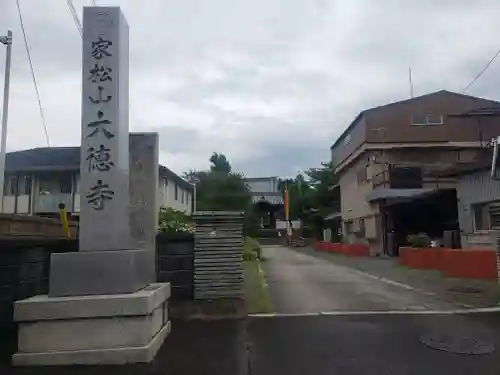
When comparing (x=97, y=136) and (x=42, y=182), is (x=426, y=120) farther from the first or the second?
(x=97, y=136)

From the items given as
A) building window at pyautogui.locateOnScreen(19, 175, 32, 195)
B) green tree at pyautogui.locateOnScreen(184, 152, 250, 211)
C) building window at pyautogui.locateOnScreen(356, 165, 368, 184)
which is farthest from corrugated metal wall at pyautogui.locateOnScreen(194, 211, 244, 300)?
green tree at pyautogui.locateOnScreen(184, 152, 250, 211)

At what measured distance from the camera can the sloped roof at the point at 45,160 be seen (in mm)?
32344

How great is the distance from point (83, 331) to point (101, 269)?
2.63 ft

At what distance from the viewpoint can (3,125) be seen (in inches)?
707

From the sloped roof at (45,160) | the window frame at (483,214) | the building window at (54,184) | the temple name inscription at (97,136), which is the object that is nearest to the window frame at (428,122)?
the window frame at (483,214)

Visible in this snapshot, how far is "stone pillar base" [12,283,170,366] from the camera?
6.22 m

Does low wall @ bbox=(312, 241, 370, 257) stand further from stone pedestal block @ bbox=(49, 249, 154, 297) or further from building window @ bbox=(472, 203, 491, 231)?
stone pedestal block @ bbox=(49, 249, 154, 297)

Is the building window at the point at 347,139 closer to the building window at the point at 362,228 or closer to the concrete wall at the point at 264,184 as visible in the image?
the building window at the point at 362,228

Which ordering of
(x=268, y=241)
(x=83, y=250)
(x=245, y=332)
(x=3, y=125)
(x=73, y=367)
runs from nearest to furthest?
(x=73, y=367) < (x=83, y=250) < (x=245, y=332) < (x=3, y=125) < (x=268, y=241)

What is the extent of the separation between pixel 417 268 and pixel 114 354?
53.2 ft

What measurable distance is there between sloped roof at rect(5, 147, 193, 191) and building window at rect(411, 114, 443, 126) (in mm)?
16923

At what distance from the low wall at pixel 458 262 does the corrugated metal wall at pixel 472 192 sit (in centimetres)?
198

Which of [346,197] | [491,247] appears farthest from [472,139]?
[491,247]

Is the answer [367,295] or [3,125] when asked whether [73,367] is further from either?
[3,125]
